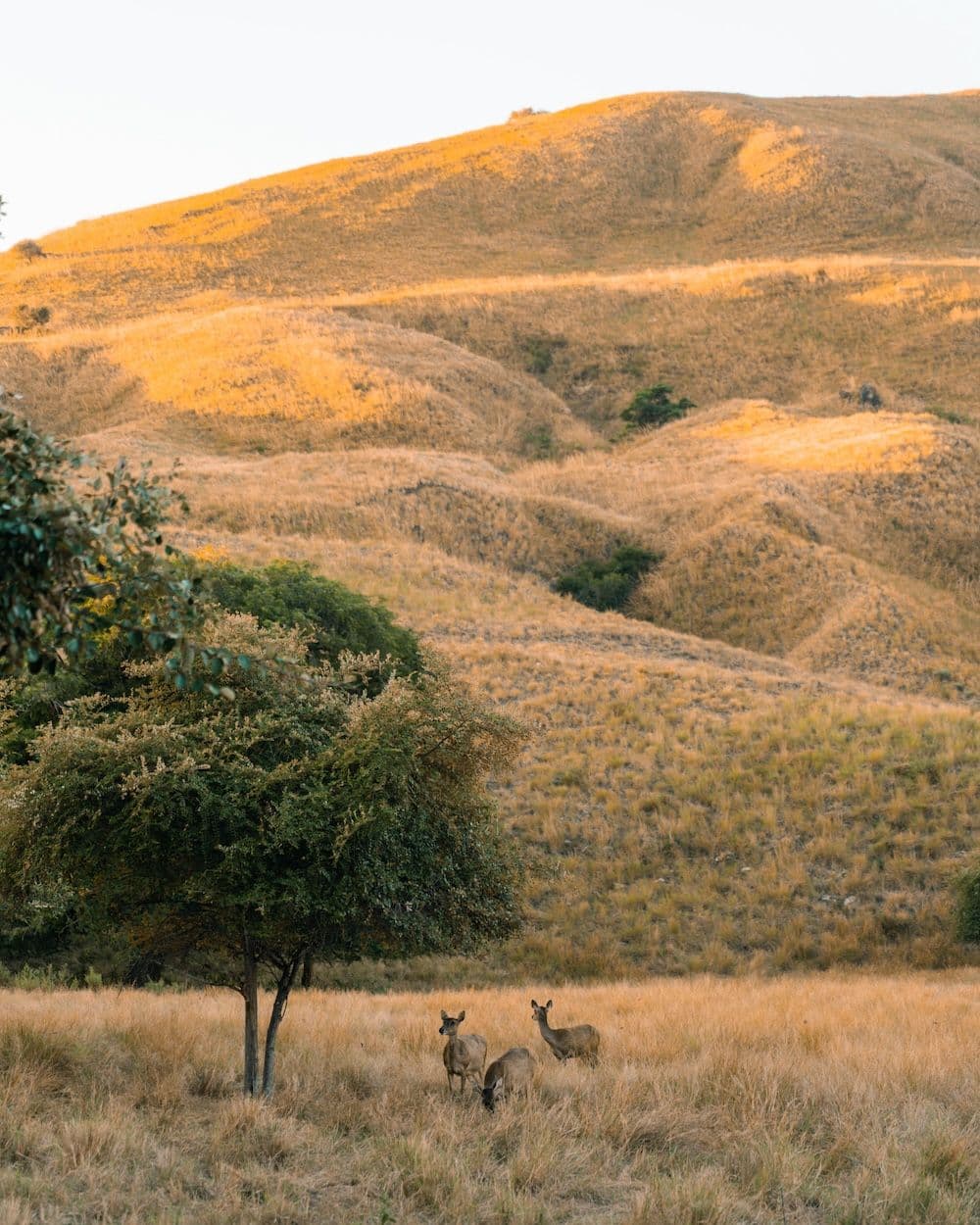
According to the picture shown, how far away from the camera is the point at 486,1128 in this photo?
8695 millimetres

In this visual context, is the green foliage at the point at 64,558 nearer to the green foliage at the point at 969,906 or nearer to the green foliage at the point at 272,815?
the green foliage at the point at 272,815

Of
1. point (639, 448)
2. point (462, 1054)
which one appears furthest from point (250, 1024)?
point (639, 448)

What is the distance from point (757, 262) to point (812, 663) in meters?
61.0

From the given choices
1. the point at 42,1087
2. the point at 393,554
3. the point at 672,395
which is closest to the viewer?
the point at 42,1087

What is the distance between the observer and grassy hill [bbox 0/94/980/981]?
77.5 feet

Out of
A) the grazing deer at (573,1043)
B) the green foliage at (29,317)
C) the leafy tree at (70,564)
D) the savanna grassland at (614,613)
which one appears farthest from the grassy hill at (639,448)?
the leafy tree at (70,564)

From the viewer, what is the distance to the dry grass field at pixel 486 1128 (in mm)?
7441

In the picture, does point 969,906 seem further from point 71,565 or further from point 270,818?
point 71,565

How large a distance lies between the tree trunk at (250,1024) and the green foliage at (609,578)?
33896 millimetres

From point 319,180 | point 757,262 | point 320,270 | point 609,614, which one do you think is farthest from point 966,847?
point 319,180

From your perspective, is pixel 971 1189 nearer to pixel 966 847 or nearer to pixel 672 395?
pixel 966 847

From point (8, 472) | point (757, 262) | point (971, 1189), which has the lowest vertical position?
point (971, 1189)

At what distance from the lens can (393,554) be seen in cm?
4131

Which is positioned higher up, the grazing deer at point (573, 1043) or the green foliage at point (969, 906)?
the grazing deer at point (573, 1043)
